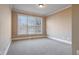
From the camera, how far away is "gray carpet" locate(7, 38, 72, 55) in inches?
68.2

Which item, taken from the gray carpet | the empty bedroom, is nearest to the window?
the empty bedroom

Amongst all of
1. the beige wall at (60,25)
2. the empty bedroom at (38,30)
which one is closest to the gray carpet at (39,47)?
the empty bedroom at (38,30)

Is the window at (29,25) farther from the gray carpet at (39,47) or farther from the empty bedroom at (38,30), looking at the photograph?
the gray carpet at (39,47)

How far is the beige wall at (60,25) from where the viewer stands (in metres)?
1.71

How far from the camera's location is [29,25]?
1.64 m

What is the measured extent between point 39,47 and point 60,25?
0.74 m

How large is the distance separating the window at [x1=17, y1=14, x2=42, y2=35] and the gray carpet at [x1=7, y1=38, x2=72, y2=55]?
0.24 m

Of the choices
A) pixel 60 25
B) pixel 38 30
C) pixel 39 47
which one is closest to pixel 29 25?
pixel 38 30

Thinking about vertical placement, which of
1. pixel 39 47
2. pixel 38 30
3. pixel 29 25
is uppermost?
pixel 29 25

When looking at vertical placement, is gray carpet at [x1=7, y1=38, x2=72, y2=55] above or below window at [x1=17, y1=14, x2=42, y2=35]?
below

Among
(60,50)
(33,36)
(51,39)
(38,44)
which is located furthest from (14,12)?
(60,50)

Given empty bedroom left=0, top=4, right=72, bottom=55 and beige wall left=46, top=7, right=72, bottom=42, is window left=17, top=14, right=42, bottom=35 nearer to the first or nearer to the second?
empty bedroom left=0, top=4, right=72, bottom=55

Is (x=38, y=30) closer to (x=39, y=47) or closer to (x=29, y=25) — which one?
(x=29, y=25)
